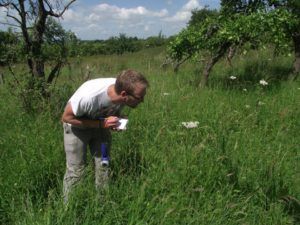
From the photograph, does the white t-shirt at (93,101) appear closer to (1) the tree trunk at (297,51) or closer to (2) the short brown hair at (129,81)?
(2) the short brown hair at (129,81)

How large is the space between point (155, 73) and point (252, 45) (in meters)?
2.52

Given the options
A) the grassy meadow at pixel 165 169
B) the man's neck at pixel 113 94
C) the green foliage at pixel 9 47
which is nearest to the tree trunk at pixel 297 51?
the grassy meadow at pixel 165 169

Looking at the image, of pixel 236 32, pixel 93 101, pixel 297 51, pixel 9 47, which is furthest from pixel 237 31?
pixel 93 101

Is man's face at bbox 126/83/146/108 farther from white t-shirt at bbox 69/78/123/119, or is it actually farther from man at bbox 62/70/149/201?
white t-shirt at bbox 69/78/123/119

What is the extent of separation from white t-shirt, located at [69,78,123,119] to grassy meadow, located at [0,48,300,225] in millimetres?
453

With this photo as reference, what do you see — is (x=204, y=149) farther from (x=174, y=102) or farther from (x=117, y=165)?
(x=174, y=102)

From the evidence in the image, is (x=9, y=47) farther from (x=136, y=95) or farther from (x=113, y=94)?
(x=136, y=95)

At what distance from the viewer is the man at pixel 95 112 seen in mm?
3262

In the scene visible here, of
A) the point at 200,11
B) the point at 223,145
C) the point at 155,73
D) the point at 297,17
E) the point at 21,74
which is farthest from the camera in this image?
the point at 200,11

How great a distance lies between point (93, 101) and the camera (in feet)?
11.3

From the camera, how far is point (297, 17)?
25.8 feet

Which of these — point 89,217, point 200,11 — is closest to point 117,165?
point 89,217

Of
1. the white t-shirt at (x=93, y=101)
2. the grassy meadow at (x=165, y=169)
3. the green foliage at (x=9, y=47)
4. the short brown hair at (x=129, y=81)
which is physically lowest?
the grassy meadow at (x=165, y=169)

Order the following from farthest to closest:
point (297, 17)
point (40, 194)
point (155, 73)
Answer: point (155, 73) → point (297, 17) → point (40, 194)
